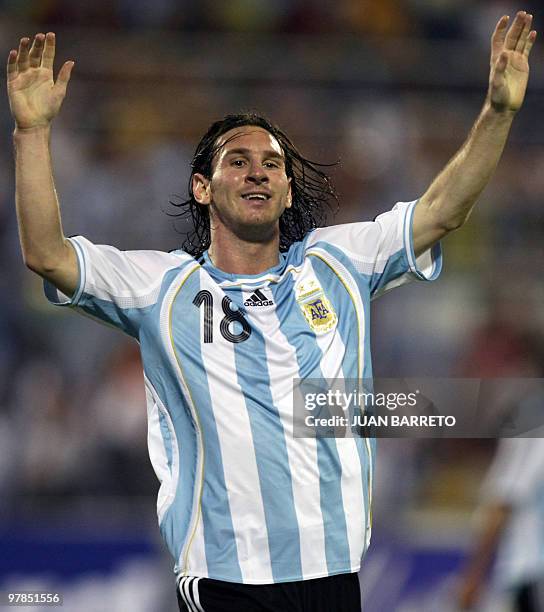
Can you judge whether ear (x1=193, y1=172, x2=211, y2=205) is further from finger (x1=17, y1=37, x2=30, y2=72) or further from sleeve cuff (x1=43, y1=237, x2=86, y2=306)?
finger (x1=17, y1=37, x2=30, y2=72)

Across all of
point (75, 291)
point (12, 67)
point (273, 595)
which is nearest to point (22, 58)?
point (12, 67)

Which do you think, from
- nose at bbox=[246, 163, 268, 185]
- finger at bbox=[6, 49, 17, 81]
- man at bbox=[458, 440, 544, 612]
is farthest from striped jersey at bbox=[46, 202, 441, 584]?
man at bbox=[458, 440, 544, 612]

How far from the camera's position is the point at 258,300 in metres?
3.23

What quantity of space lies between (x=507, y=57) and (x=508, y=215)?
14.3 feet

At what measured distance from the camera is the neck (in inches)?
133

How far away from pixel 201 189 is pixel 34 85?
802 millimetres

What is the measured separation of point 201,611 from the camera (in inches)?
119

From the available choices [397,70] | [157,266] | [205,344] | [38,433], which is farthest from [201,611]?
[397,70]

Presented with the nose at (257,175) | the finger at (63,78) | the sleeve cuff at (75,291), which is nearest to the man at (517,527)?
the nose at (257,175)

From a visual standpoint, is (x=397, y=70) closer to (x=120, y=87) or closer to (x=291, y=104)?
(x=291, y=104)

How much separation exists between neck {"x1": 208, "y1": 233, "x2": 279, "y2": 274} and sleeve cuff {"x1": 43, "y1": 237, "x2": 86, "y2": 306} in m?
0.49

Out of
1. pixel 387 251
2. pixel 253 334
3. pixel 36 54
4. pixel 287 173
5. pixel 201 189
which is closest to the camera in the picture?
pixel 36 54

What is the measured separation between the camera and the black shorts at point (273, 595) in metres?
2.96

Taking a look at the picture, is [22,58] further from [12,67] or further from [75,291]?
[75,291]
